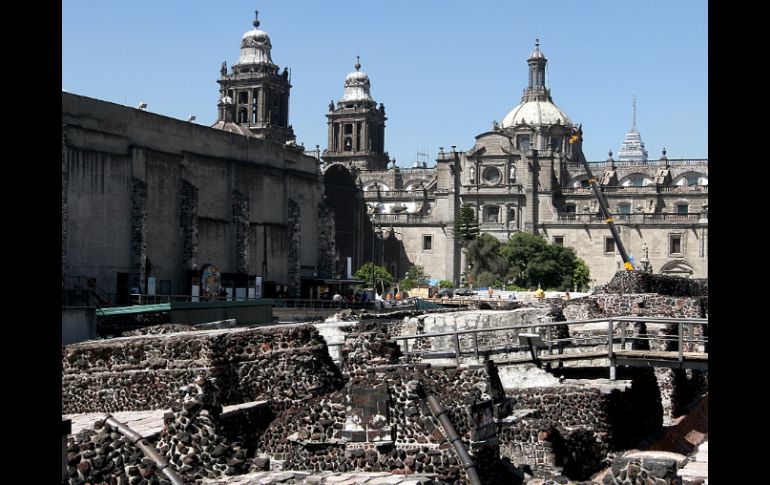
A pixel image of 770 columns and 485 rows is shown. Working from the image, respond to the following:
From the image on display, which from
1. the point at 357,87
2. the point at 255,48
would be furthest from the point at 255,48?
the point at 357,87

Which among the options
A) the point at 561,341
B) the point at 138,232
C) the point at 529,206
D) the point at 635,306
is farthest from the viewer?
the point at 529,206

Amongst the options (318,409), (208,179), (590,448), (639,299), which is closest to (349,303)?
(208,179)

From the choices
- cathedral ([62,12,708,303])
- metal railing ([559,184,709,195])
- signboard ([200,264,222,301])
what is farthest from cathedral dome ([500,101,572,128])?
signboard ([200,264,222,301])

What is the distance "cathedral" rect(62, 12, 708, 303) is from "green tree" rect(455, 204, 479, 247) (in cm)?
128

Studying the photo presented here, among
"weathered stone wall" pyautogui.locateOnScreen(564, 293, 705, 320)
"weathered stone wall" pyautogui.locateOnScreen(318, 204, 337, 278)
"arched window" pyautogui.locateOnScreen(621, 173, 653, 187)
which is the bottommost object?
"weathered stone wall" pyautogui.locateOnScreen(564, 293, 705, 320)

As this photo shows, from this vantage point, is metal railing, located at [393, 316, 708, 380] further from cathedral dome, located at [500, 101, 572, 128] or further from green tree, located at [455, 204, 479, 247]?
cathedral dome, located at [500, 101, 572, 128]

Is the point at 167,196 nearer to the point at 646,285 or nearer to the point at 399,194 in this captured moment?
the point at 646,285

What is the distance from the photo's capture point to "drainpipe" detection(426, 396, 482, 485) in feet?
33.7

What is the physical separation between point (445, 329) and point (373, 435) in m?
8.87

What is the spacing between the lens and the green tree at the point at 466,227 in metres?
74.6

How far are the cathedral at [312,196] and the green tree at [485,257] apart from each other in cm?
378

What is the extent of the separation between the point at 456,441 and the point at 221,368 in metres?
3.80

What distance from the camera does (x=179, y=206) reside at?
37625 millimetres
